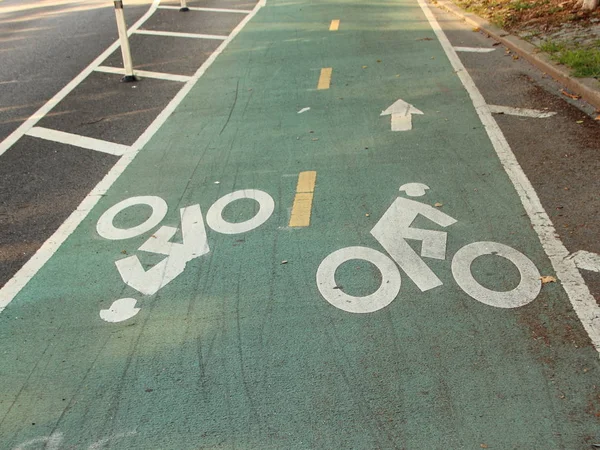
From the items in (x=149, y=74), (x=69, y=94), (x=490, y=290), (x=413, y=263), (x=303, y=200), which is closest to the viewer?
(x=490, y=290)

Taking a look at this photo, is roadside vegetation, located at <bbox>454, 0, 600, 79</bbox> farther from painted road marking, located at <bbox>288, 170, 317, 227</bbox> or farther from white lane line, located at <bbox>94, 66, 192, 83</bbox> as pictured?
white lane line, located at <bbox>94, 66, 192, 83</bbox>

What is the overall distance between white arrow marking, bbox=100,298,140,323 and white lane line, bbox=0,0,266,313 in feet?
2.85

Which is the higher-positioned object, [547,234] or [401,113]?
[547,234]

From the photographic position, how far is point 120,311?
16.6 feet

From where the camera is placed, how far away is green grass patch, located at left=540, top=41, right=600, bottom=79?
9.37 meters

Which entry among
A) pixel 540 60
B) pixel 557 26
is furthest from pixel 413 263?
pixel 557 26

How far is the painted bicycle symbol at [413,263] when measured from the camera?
489cm

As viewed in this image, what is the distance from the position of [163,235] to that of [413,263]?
2.25 m

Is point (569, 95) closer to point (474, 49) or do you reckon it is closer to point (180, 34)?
point (474, 49)

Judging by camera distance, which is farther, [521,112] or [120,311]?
[521,112]

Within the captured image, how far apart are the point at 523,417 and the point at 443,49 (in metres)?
9.53

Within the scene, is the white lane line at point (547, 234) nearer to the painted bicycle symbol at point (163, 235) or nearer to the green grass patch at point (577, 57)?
the green grass patch at point (577, 57)

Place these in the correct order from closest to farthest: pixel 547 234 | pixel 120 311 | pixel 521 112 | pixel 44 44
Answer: pixel 120 311 → pixel 547 234 → pixel 521 112 → pixel 44 44

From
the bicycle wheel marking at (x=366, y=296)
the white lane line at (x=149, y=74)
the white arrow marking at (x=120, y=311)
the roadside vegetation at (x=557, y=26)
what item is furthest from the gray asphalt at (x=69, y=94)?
the roadside vegetation at (x=557, y=26)
